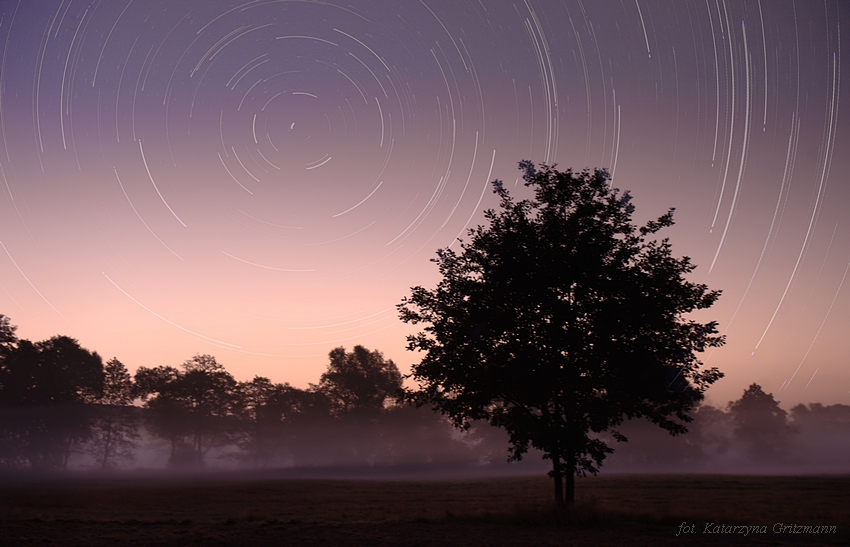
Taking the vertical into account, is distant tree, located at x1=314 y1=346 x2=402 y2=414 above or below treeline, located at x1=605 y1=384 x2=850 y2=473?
above

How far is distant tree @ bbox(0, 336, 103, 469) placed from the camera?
7419 centimetres

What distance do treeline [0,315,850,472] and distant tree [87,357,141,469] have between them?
0.18 meters

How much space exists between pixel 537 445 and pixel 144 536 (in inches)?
499

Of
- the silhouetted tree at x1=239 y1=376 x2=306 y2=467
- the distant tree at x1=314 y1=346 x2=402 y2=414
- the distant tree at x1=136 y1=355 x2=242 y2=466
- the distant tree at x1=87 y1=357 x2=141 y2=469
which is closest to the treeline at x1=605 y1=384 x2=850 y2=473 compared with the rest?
the distant tree at x1=314 y1=346 x2=402 y2=414

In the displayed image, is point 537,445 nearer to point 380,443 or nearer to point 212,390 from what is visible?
point 380,443

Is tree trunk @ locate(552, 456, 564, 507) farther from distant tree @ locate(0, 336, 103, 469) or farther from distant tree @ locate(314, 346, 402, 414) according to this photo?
distant tree @ locate(0, 336, 103, 469)

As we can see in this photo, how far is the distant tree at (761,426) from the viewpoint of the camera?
12062 cm

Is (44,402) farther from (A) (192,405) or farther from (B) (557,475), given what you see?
(B) (557,475)

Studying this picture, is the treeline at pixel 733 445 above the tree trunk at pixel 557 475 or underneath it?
underneath

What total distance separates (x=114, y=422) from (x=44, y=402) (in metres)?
14.3

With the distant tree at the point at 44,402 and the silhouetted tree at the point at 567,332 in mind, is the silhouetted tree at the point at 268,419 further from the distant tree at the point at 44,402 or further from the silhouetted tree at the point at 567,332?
the silhouetted tree at the point at 567,332

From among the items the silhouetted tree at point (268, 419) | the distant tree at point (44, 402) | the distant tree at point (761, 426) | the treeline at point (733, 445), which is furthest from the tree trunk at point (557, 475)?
the distant tree at point (761, 426)

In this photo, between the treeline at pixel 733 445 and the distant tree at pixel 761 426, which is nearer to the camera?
the treeline at pixel 733 445

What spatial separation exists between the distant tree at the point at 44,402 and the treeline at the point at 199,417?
0.15 m
